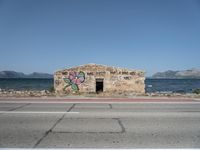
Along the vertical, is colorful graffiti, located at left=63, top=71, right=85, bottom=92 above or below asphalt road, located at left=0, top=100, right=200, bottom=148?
above

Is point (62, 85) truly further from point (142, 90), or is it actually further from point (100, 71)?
point (142, 90)

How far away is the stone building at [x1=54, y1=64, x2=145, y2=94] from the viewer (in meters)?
29.3

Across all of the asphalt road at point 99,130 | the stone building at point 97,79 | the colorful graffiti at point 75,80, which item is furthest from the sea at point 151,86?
the asphalt road at point 99,130

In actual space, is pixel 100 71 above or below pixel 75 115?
above

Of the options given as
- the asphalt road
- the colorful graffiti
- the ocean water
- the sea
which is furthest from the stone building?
the ocean water

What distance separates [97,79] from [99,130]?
19.7 meters

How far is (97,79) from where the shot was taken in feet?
96.5

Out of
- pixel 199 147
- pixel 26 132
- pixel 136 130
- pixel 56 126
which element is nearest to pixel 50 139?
pixel 26 132

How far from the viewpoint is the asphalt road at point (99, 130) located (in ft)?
27.0

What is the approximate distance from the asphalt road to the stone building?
16.1 meters

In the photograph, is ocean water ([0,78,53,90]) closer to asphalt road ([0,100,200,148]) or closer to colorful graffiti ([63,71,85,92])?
colorful graffiti ([63,71,85,92])

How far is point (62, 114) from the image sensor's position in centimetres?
1312

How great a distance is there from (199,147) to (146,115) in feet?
16.2

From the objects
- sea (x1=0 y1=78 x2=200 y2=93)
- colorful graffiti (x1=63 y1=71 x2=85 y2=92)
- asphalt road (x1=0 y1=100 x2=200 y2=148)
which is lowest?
sea (x1=0 y1=78 x2=200 y2=93)
